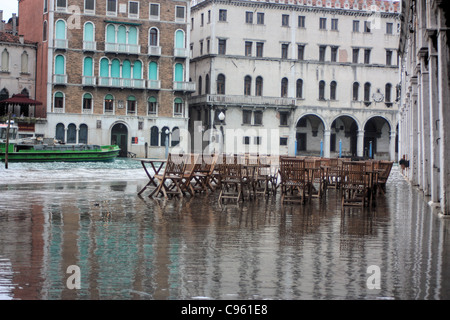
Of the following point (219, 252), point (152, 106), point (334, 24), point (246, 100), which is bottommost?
point (219, 252)

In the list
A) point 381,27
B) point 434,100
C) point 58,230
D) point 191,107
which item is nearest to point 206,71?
point 191,107

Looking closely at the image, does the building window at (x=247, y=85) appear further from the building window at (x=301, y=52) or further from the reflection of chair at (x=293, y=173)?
the reflection of chair at (x=293, y=173)

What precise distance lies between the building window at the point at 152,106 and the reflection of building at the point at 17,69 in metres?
8.80

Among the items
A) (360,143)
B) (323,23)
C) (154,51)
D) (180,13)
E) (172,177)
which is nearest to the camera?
(172,177)

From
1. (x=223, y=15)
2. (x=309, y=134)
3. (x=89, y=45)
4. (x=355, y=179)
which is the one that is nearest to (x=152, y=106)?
(x=89, y=45)

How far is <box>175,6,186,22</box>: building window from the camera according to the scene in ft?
189

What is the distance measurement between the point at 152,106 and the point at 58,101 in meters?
7.77

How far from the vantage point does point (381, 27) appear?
63.8m

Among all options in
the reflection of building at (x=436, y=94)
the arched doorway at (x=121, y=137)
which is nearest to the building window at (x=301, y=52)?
the arched doorway at (x=121, y=137)

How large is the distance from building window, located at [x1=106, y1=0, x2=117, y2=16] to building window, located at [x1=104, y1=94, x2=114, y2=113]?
6.69 metres

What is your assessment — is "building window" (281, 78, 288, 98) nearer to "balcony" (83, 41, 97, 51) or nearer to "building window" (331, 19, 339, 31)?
"building window" (331, 19, 339, 31)

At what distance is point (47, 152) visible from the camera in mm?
44344

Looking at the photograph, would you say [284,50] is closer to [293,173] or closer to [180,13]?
[180,13]

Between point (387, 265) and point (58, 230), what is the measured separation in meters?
4.54
